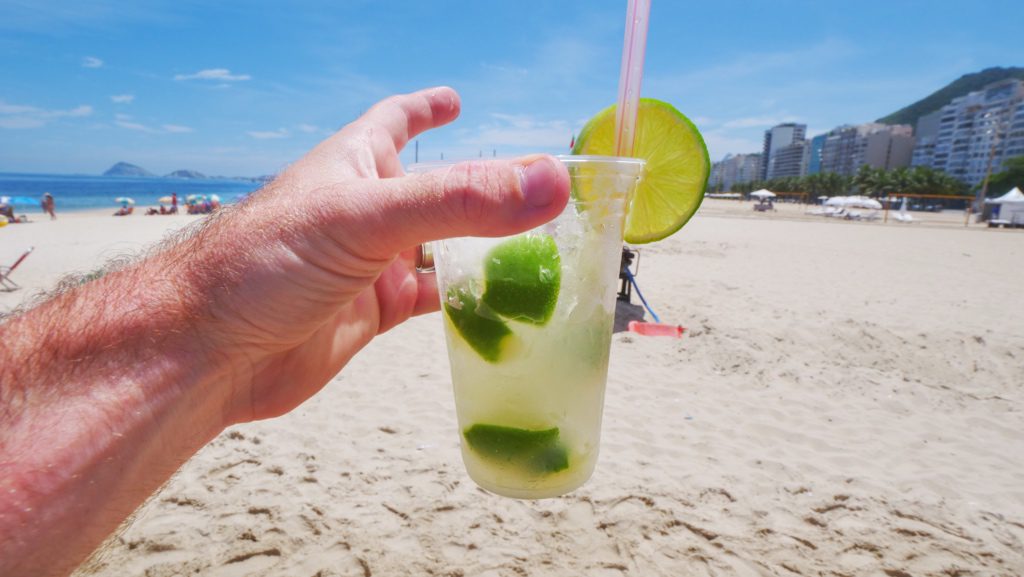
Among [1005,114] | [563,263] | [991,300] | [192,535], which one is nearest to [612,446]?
[192,535]

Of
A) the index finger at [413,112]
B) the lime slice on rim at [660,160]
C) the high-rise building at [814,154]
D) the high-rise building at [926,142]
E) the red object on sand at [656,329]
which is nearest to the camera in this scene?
the lime slice on rim at [660,160]

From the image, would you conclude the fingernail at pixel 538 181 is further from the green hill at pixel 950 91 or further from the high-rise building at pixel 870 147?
the green hill at pixel 950 91

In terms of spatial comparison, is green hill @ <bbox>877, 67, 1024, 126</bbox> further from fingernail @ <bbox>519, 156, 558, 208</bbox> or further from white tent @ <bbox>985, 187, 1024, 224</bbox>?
fingernail @ <bbox>519, 156, 558, 208</bbox>

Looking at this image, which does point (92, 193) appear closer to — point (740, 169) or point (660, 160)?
point (660, 160)

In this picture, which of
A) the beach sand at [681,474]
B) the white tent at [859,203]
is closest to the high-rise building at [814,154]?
the white tent at [859,203]

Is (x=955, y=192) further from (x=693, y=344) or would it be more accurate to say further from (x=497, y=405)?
(x=497, y=405)

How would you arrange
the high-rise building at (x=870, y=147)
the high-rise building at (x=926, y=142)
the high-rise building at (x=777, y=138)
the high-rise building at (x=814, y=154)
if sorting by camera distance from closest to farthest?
the high-rise building at (x=870, y=147), the high-rise building at (x=926, y=142), the high-rise building at (x=814, y=154), the high-rise building at (x=777, y=138)
